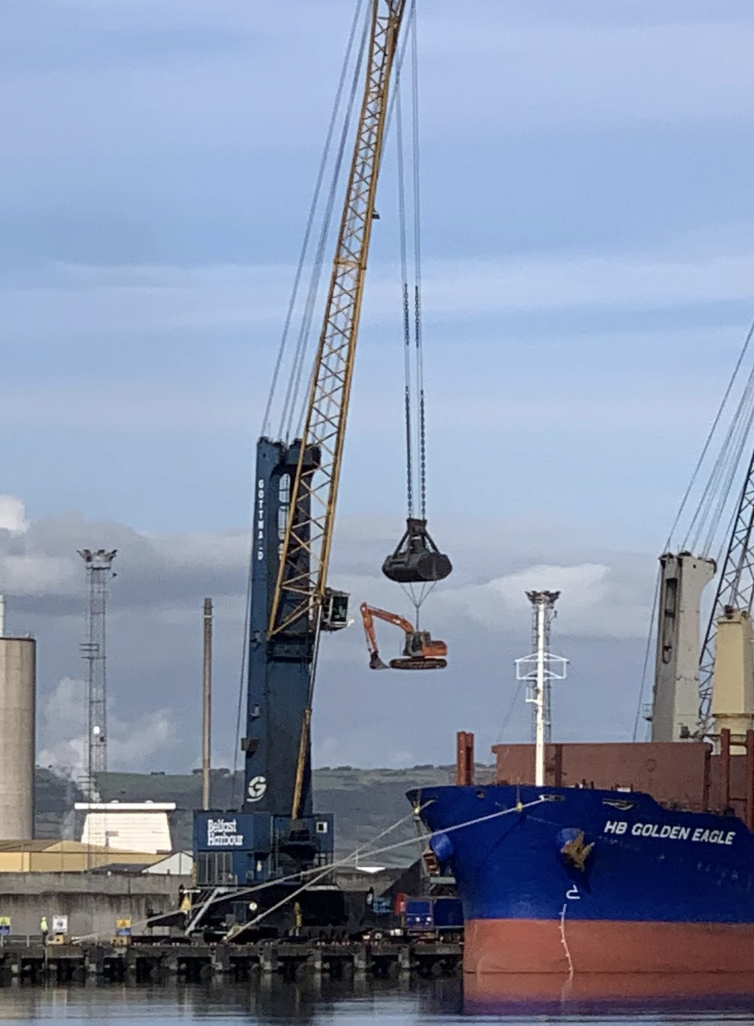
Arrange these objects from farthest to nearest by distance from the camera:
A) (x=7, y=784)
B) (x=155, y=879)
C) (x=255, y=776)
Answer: (x=7, y=784)
(x=155, y=879)
(x=255, y=776)

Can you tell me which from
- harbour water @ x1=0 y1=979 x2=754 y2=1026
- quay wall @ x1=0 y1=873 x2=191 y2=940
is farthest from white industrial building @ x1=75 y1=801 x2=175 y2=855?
harbour water @ x1=0 y1=979 x2=754 y2=1026

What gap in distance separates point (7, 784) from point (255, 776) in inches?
1016

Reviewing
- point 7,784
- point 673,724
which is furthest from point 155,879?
point 673,724

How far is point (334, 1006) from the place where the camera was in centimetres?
5916

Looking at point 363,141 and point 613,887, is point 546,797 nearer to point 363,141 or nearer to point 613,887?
point 613,887

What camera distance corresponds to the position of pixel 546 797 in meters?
61.8

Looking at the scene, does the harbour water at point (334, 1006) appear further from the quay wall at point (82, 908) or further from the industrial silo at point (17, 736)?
the industrial silo at point (17, 736)

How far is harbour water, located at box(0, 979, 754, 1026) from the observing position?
53562 mm

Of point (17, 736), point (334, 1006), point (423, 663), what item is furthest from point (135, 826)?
point (334, 1006)

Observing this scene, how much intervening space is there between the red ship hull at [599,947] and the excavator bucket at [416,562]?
18.5 meters

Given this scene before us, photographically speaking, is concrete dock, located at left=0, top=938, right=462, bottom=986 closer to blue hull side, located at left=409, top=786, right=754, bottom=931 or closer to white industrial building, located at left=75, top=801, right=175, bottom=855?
blue hull side, located at left=409, top=786, right=754, bottom=931

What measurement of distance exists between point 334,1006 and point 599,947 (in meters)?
7.11

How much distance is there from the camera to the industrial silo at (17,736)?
104 metres

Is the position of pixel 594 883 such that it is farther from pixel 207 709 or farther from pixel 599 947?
pixel 207 709
